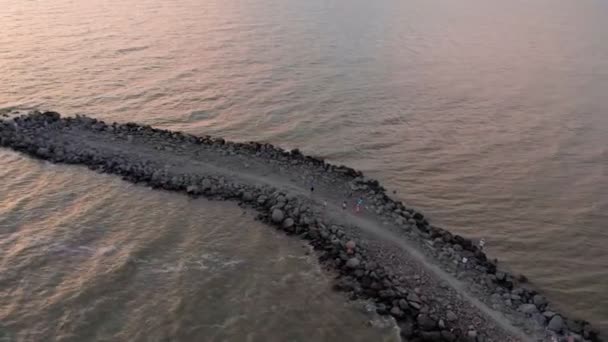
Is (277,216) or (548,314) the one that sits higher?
(277,216)

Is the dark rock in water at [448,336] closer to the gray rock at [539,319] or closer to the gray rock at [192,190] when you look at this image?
the gray rock at [539,319]

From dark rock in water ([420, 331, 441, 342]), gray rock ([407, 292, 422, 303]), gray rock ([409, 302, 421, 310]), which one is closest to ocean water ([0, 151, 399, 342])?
dark rock in water ([420, 331, 441, 342])

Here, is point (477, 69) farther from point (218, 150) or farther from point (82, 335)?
point (82, 335)

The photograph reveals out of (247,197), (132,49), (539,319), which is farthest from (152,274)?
(132,49)

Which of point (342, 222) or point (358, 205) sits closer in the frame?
point (342, 222)

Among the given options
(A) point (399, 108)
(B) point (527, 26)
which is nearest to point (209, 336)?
(A) point (399, 108)

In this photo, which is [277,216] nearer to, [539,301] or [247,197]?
[247,197]
